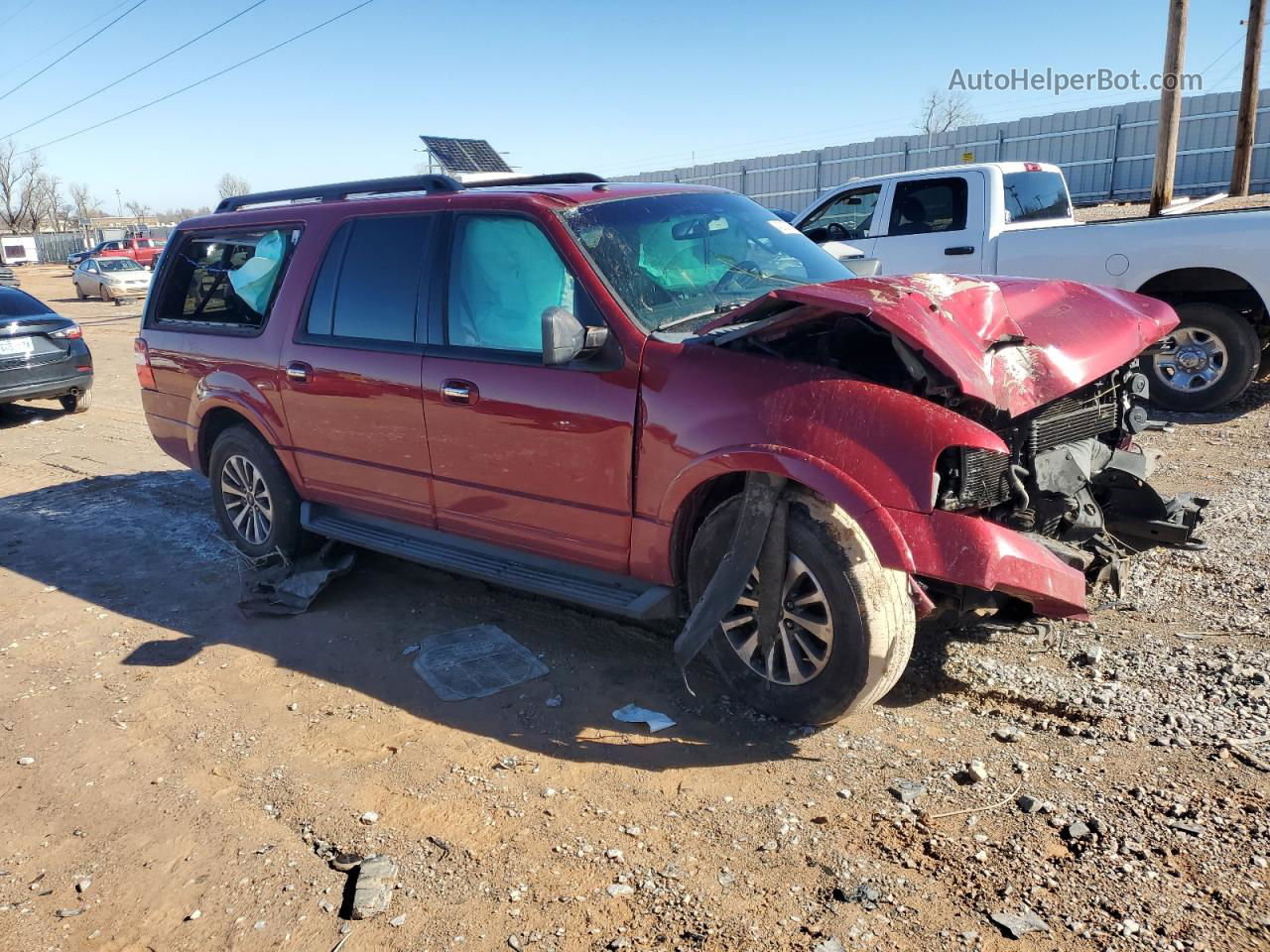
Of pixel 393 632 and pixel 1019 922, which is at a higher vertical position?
pixel 1019 922

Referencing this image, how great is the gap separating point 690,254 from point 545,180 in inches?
44.0

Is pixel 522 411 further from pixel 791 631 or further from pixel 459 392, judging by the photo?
pixel 791 631

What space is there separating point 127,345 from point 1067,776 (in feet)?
63.5

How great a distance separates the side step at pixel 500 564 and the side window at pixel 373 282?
3.32ft

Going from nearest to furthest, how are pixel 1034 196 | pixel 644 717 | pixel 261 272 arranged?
1. pixel 644 717
2. pixel 261 272
3. pixel 1034 196

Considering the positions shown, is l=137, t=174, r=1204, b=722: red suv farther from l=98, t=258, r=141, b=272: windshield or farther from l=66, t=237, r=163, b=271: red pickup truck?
l=66, t=237, r=163, b=271: red pickup truck

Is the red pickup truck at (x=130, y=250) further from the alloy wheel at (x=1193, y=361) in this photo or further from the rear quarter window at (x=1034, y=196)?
the alloy wheel at (x=1193, y=361)

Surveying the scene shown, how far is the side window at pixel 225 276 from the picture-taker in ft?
17.4

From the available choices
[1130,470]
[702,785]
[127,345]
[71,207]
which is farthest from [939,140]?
[71,207]

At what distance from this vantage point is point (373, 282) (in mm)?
4715

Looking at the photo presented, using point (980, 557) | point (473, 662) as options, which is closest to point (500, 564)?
point (473, 662)

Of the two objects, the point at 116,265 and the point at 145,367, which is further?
the point at 116,265

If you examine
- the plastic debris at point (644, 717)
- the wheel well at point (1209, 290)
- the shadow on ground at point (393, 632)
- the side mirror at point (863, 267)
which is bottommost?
the shadow on ground at point (393, 632)

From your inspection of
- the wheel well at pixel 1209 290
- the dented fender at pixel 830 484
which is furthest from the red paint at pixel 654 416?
the wheel well at pixel 1209 290
